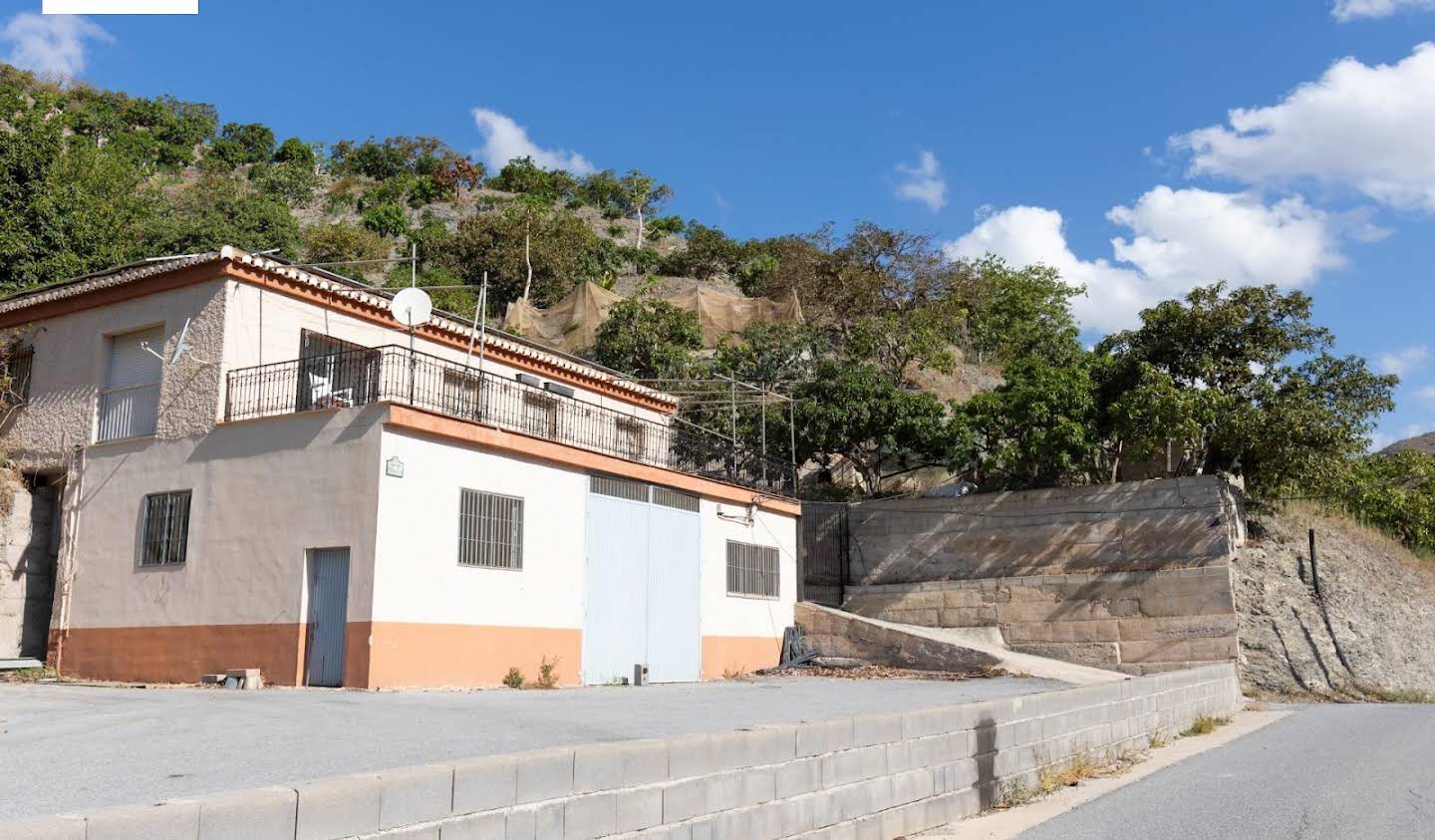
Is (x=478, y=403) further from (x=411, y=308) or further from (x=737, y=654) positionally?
(x=737, y=654)

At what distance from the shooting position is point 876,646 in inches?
864

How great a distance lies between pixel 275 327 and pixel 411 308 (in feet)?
6.91

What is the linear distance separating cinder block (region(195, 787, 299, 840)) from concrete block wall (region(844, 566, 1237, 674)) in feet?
65.8

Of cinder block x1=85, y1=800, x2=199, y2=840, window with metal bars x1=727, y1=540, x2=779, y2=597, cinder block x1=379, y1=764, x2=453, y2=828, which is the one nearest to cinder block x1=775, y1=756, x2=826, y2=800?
cinder block x1=379, y1=764, x2=453, y2=828

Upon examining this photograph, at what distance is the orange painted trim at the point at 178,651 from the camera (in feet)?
50.7

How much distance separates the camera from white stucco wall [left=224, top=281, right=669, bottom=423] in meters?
17.3

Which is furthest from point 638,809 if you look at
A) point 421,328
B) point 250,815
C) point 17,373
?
point 17,373

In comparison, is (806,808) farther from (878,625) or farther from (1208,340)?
(1208,340)

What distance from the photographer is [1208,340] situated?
23.5 m

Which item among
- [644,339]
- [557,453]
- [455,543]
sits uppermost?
[644,339]

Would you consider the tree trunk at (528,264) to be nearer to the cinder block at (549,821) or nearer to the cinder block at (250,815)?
the cinder block at (549,821)

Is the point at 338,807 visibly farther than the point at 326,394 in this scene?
No

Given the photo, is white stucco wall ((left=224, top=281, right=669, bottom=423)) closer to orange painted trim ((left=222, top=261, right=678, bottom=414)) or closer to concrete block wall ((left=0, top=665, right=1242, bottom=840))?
orange painted trim ((left=222, top=261, right=678, bottom=414))

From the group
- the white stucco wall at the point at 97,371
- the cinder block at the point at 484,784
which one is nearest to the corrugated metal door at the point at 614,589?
the white stucco wall at the point at 97,371
